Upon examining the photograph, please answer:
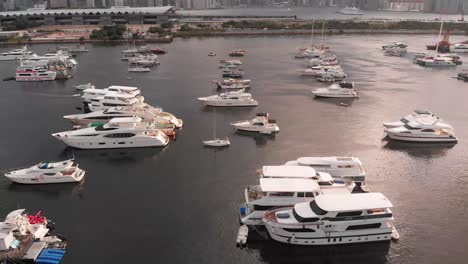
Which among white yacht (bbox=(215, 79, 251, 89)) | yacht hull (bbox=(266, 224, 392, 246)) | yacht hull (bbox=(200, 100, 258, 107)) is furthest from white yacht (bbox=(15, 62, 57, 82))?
yacht hull (bbox=(266, 224, 392, 246))

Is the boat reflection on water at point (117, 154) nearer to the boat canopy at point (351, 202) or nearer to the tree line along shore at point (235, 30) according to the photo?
the boat canopy at point (351, 202)

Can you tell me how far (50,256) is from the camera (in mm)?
21797

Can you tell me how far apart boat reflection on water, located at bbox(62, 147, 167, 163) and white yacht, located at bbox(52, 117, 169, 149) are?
388 millimetres

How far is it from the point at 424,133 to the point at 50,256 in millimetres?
32627

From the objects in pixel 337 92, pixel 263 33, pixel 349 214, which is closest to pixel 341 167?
pixel 349 214

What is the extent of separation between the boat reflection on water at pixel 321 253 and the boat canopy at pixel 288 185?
3085 mm

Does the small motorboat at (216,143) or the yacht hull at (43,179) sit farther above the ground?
the small motorboat at (216,143)

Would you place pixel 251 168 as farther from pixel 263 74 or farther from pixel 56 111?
pixel 263 74

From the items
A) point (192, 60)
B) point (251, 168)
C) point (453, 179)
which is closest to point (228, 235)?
point (251, 168)

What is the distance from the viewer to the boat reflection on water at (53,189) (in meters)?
29.0

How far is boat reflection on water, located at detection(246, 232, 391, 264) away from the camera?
73.2 ft

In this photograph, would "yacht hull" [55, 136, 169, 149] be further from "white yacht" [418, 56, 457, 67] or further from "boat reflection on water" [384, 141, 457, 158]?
"white yacht" [418, 56, 457, 67]

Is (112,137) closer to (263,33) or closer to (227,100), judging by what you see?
(227,100)

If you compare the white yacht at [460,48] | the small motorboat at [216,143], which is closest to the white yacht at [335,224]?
the small motorboat at [216,143]
